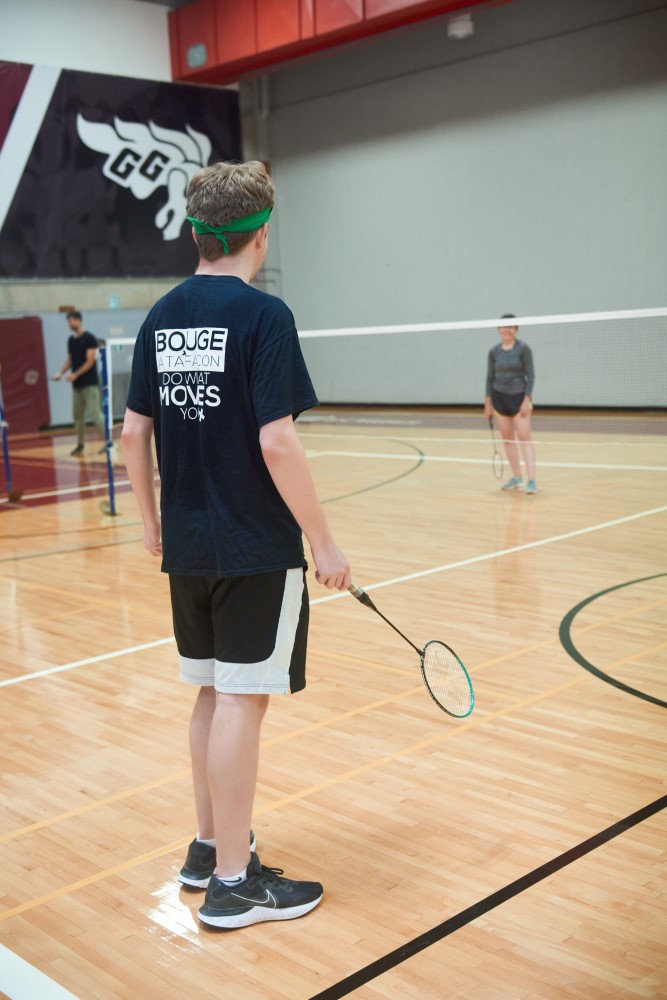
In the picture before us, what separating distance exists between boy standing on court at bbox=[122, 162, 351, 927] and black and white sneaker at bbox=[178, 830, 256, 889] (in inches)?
7.1

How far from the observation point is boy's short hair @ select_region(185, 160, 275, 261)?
267 centimetres

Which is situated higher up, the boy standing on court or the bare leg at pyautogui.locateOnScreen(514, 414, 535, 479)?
the boy standing on court

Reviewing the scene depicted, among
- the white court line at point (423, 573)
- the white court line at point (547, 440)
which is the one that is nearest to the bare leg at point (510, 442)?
the white court line at point (423, 573)

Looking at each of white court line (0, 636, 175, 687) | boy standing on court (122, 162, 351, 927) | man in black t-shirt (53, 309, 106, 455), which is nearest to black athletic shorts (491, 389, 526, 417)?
white court line (0, 636, 175, 687)

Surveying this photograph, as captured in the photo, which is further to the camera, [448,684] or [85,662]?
[85,662]

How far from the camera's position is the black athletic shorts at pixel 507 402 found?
398 inches

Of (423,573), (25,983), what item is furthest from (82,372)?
(25,983)

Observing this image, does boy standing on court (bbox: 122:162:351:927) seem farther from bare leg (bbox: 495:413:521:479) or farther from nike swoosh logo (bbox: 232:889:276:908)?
bare leg (bbox: 495:413:521:479)

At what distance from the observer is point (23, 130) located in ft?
62.5

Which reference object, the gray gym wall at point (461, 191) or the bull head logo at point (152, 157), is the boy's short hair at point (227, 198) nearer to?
the gray gym wall at point (461, 191)

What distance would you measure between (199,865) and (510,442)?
7.89m

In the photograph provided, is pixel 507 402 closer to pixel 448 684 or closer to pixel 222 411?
pixel 448 684

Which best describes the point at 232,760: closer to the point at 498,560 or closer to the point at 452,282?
the point at 498,560

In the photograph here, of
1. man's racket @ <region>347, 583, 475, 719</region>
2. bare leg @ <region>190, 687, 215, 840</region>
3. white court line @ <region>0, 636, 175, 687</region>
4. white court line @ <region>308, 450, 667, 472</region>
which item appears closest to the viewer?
bare leg @ <region>190, 687, 215, 840</region>
